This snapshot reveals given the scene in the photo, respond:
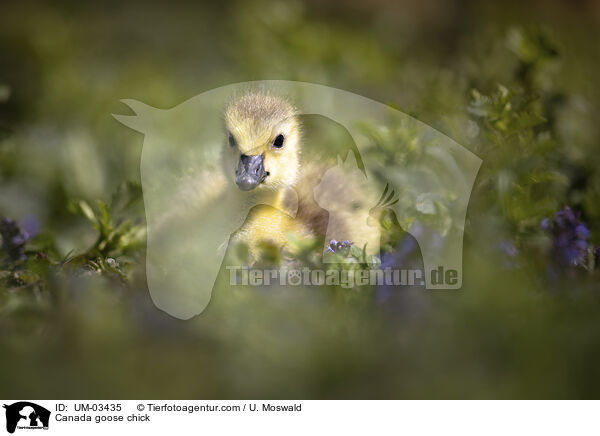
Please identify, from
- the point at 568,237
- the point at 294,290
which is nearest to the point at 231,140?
the point at 294,290

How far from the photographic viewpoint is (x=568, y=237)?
93 centimetres

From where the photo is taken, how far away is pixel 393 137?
95cm

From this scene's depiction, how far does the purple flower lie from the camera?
0.89 m

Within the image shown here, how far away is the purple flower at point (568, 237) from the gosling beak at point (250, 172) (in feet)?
1.40

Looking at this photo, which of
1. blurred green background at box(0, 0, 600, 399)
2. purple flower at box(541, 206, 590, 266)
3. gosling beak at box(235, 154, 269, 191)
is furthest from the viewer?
gosling beak at box(235, 154, 269, 191)

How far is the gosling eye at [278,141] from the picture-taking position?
1.06 meters

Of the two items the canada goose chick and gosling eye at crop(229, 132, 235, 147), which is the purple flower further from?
gosling eye at crop(229, 132, 235, 147)

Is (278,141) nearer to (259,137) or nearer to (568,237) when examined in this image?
(259,137)

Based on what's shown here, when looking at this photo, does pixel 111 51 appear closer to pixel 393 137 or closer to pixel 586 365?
pixel 393 137

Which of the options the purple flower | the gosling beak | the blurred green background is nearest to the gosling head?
the gosling beak

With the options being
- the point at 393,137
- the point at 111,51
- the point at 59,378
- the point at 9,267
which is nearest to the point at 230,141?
the point at 393,137

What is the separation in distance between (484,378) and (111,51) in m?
1.18

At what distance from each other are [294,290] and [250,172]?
0.32 m

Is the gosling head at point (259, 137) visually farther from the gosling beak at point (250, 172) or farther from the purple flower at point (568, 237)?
the purple flower at point (568, 237)
